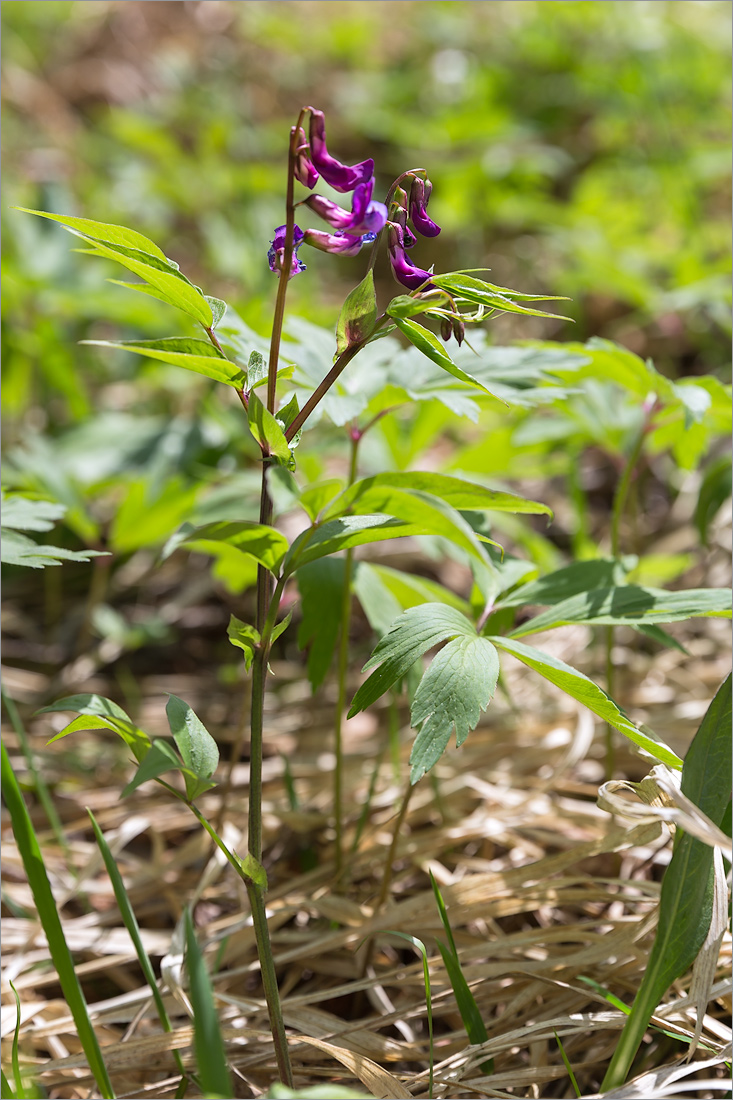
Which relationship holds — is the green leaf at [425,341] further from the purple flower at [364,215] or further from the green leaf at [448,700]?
the green leaf at [448,700]

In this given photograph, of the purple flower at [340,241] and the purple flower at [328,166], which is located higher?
the purple flower at [328,166]

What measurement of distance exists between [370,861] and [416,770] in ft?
2.49

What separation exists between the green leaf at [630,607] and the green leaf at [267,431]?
46cm

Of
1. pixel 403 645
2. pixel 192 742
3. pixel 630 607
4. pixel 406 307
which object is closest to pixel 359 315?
pixel 406 307

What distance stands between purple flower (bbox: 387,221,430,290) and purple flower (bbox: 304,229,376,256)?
2cm

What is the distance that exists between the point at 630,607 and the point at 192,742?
0.67 meters

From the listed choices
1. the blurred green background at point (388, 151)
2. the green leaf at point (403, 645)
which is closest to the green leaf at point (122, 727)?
the green leaf at point (403, 645)

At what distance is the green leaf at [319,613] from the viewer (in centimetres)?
151

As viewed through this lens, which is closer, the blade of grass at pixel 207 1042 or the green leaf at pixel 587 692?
the blade of grass at pixel 207 1042

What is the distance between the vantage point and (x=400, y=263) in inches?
38.1

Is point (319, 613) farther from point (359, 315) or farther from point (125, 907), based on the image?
point (359, 315)

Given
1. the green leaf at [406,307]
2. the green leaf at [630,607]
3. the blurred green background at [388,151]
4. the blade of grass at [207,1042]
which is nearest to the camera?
the blade of grass at [207,1042]

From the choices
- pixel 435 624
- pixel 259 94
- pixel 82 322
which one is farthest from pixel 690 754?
pixel 259 94

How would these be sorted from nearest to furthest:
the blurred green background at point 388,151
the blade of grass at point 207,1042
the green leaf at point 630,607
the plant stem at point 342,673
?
1. the blade of grass at point 207,1042
2. the green leaf at point 630,607
3. the plant stem at point 342,673
4. the blurred green background at point 388,151
